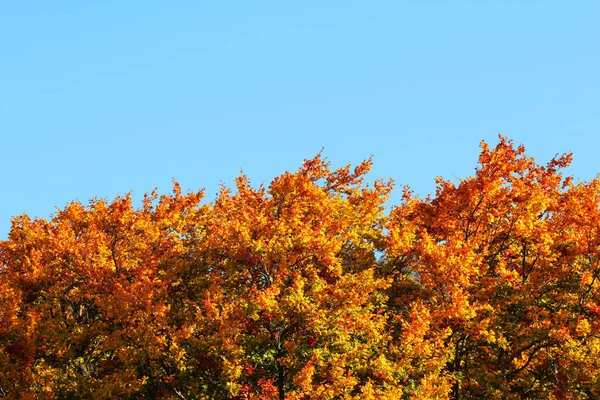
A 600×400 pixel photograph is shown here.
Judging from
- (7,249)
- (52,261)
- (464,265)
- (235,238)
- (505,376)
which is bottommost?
(505,376)

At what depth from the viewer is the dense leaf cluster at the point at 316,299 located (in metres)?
26.0

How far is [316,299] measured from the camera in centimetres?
2648

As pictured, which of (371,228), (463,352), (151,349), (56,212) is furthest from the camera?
(56,212)

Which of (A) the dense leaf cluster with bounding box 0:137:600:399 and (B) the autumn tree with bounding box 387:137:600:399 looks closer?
(A) the dense leaf cluster with bounding box 0:137:600:399

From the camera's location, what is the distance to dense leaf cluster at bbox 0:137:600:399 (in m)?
26.0

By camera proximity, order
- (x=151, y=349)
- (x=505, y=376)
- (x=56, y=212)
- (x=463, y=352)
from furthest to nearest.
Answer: (x=56, y=212), (x=463, y=352), (x=505, y=376), (x=151, y=349)

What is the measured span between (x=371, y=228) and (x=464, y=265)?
6819 mm

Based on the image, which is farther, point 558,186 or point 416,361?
point 558,186

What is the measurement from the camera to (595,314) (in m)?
28.9

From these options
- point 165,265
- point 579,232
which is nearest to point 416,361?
point 579,232

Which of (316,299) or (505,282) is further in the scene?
(505,282)

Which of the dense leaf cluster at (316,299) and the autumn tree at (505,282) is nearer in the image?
the dense leaf cluster at (316,299)

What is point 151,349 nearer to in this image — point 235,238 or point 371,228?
point 235,238

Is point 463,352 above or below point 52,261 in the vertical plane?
below
